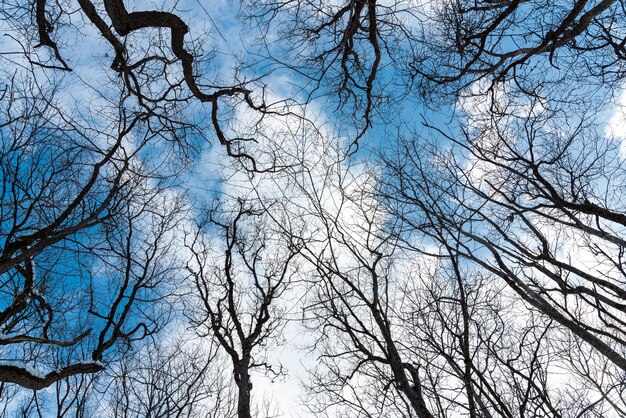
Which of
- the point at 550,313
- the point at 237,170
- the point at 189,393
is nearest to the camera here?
the point at 550,313

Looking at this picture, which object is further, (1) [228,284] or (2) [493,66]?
(1) [228,284]

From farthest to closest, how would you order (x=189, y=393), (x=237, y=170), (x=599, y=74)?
(x=189, y=393) < (x=237, y=170) < (x=599, y=74)

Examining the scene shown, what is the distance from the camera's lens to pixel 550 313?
12.3 feet

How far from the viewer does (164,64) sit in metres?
5.34

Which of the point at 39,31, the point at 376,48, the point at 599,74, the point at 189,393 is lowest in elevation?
the point at 189,393

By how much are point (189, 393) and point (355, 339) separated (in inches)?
263

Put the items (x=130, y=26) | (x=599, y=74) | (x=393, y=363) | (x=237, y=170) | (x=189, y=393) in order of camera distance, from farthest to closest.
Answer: (x=189, y=393), (x=237, y=170), (x=599, y=74), (x=393, y=363), (x=130, y=26)

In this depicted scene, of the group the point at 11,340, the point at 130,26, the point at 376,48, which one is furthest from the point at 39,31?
the point at 376,48

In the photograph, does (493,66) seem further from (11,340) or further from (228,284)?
(228,284)

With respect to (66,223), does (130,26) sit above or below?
above

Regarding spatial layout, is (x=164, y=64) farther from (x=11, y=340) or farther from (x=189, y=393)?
(x=189, y=393)

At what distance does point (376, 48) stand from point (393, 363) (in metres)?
3.85

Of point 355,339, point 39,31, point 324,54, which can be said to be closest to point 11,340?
point 39,31

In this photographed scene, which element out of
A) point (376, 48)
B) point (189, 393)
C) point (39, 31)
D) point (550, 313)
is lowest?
point (550, 313)
